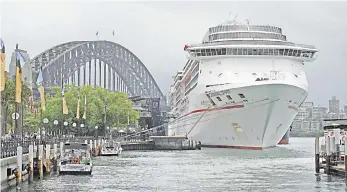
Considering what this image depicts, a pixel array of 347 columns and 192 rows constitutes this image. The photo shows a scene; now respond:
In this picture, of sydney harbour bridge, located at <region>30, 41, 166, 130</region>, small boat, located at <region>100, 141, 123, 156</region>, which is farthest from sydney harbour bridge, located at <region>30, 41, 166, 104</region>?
small boat, located at <region>100, 141, 123, 156</region>

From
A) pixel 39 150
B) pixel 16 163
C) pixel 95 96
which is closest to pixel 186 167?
pixel 39 150

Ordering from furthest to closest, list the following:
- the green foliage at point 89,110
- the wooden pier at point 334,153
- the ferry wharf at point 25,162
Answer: the green foliage at point 89,110, the wooden pier at point 334,153, the ferry wharf at point 25,162

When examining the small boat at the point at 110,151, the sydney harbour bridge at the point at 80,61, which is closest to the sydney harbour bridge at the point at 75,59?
the sydney harbour bridge at the point at 80,61

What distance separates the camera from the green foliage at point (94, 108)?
408 feet

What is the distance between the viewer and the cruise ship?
3472 inches

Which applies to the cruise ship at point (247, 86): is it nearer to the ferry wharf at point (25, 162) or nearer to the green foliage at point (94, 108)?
the ferry wharf at point (25, 162)

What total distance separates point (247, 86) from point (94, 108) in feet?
157

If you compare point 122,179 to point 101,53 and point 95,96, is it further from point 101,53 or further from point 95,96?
point 101,53

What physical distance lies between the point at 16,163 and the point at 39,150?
602 cm

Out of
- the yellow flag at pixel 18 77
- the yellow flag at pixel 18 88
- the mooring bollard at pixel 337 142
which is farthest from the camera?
the mooring bollard at pixel 337 142

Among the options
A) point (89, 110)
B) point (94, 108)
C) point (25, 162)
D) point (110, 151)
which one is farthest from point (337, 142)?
point (94, 108)

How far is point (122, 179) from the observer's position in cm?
5303

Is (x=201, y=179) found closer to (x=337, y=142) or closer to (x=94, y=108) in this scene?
(x=337, y=142)

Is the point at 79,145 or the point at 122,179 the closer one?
the point at 122,179
